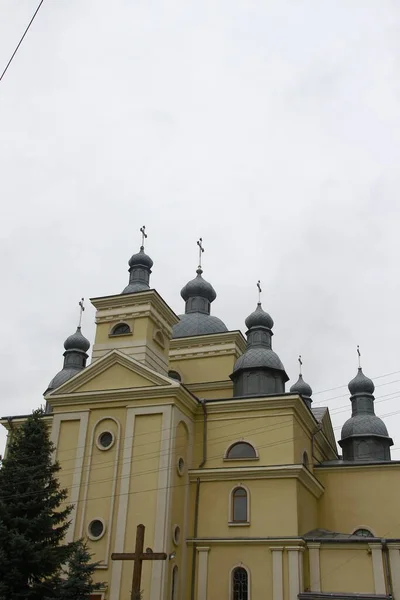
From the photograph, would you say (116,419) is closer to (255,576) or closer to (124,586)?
(124,586)

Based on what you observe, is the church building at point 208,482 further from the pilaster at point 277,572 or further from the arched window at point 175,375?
the arched window at point 175,375

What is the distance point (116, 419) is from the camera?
22.6 m

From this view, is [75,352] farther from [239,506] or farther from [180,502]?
[239,506]

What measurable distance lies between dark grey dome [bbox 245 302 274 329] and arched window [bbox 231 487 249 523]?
303 inches

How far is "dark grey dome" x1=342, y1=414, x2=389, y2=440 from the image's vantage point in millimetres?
28984

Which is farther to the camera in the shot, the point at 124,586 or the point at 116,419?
the point at 116,419

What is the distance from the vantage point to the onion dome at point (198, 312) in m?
30.8

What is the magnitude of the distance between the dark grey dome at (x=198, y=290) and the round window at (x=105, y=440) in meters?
11.9

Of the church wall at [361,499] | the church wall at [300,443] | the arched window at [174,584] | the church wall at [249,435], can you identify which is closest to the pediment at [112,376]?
the church wall at [249,435]

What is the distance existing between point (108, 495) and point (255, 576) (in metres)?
5.25

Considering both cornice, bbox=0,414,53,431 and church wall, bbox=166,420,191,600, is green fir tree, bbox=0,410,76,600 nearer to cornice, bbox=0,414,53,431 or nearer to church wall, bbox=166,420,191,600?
church wall, bbox=166,420,191,600

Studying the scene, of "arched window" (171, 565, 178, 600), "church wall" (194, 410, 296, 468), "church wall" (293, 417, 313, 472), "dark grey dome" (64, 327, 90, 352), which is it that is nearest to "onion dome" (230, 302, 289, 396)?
"church wall" (194, 410, 296, 468)

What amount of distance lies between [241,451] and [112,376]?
5.18 m

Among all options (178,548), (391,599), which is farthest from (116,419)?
(391,599)
